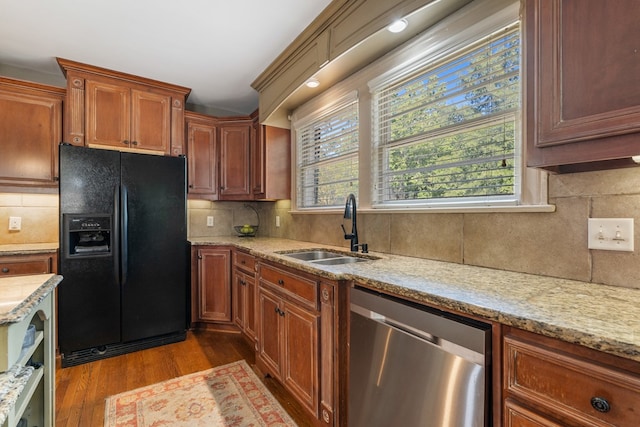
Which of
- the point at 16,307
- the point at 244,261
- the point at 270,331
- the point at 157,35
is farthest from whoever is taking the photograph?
the point at 244,261

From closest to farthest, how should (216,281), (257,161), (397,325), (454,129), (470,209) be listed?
(397,325)
(470,209)
(454,129)
(216,281)
(257,161)

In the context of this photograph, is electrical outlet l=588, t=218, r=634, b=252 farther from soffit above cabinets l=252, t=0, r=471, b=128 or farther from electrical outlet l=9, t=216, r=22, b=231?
electrical outlet l=9, t=216, r=22, b=231

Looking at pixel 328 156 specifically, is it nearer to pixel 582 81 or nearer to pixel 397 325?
pixel 397 325

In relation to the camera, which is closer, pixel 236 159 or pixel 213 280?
pixel 213 280

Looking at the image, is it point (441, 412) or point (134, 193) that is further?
point (134, 193)

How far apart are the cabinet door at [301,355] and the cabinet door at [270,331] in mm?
87

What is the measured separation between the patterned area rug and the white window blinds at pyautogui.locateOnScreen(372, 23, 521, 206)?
5.03ft

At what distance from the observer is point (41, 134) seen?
8.46 ft

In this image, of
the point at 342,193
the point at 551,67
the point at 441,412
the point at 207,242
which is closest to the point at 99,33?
the point at 207,242

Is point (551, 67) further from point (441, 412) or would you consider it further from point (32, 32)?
point (32, 32)

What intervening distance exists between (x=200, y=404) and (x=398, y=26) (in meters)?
2.50

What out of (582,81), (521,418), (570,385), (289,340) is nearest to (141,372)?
(289,340)

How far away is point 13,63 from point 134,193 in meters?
1.59

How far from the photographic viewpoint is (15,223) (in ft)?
8.84
